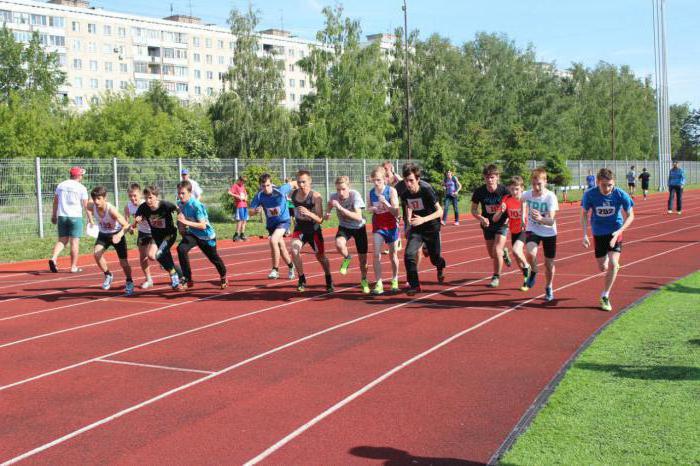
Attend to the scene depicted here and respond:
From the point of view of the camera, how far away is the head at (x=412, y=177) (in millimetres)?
11047

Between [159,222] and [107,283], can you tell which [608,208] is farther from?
[107,283]

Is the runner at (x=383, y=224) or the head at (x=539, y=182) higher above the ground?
the head at (x=539, y=182)

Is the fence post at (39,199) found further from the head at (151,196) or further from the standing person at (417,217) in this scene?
the standing person at (417,217)

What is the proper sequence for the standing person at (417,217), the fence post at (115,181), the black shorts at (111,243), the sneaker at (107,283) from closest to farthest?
the standing person at (417,217), the black shorts at (111,243), the sneaker at (107,283), the fence post at (115,181)

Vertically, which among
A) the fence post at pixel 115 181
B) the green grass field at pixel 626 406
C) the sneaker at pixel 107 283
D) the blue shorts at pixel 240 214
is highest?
the fence post at pixel 115 181

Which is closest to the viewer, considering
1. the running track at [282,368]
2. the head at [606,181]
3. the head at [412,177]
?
the running track at [282,368]

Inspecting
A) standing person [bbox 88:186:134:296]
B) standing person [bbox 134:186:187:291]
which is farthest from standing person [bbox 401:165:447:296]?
standing person [bbox 88:186:134:296]

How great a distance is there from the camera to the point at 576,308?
10.1 metres

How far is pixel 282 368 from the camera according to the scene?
733 centimetres

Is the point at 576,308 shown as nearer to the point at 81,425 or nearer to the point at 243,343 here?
the point at 243,343

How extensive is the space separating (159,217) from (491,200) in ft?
17.0

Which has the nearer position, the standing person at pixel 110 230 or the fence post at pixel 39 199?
the standing person at pixel 110 230

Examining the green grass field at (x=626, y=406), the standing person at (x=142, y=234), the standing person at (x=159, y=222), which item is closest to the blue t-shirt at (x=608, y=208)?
the green grass field at (x=626, y=406)

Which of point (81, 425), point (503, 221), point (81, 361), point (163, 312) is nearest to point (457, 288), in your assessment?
point (503, 221)
